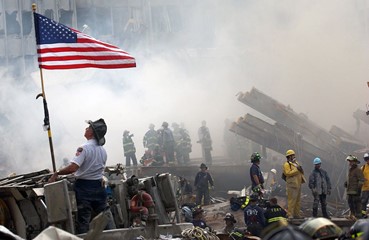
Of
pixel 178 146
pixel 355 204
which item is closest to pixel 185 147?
pixel 178 146

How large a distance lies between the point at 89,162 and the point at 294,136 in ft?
54.4

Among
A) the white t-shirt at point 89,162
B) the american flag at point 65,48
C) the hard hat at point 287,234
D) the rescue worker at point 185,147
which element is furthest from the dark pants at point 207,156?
the hard hat at point 287,234

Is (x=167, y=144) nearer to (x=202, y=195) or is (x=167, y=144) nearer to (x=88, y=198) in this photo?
(x=202, y=195)

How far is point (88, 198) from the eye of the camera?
10.8m

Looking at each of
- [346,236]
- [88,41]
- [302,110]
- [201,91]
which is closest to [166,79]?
[201,91]

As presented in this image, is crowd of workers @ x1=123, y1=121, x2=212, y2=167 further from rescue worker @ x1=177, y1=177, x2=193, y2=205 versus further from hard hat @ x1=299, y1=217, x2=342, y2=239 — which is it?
hard hat @ x1=299, y1=217, x2=342, y2=239

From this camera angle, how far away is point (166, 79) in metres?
43.2

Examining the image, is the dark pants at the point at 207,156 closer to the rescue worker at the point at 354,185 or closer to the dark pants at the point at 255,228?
the rescue worker at the point at 354,185

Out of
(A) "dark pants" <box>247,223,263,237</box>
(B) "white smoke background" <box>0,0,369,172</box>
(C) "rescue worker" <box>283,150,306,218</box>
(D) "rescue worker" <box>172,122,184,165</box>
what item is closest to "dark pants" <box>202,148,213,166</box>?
(D) "rescue worker" <box>172,122,184,165</box>

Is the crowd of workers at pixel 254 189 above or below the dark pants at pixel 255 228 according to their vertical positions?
above

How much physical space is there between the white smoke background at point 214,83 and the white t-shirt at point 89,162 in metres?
25.1

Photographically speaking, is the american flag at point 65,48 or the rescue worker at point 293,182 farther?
the rescue worker at point 293,182

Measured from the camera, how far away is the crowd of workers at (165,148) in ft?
92.3

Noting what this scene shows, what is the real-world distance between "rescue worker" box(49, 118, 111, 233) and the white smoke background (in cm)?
2502
